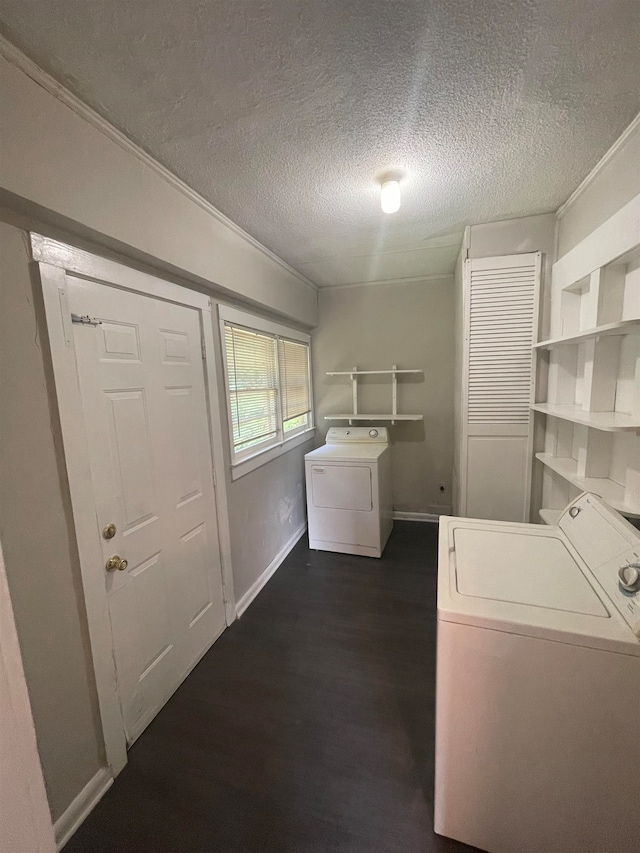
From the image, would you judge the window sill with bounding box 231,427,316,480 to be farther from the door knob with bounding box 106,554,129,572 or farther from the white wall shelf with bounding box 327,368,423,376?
the door knob with bounding box 106,554,129,572

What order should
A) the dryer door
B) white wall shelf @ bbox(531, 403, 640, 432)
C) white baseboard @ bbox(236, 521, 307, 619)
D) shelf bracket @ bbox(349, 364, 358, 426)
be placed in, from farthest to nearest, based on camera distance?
shelf bracket @ bbox(349, 364, 358, 426)
the dryer door
white baseboard @ bbox(236, 521, 307, 619)
white wall shelf @ bbox(531, 403, 640, 432)

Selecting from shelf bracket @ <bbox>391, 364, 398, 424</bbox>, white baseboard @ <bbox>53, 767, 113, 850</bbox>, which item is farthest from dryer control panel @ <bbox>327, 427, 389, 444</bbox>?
white baseboard @ <bbox>53, 767, 113, 850</bbox>

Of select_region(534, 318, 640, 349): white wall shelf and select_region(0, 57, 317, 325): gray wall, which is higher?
select_region(0, 57, 317, 325): gray wall

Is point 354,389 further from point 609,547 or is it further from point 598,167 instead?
point 609,547

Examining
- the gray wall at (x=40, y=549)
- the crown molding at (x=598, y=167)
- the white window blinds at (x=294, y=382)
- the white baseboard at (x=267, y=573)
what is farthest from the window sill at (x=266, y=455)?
the crown molding at (x=598, y=167)

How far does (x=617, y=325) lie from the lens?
1271 mm

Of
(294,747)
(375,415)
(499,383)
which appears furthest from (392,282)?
(294,747)

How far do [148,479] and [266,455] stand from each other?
1.20 metres

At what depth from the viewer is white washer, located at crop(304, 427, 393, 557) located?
9.64 ft

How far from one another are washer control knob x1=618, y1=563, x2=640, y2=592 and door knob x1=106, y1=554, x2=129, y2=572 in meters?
1.79

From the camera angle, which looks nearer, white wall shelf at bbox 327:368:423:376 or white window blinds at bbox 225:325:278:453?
white window blinds at bbox 225:325:278:453

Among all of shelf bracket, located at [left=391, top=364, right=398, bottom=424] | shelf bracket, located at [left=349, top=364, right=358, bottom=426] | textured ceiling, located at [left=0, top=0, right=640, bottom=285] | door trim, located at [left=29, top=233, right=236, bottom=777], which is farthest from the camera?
shelf bracket, located at [left=349, top=364, right=358, bottom=426]

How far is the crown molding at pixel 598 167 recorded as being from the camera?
1372 millimetres

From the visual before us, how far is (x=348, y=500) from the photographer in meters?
2.99
